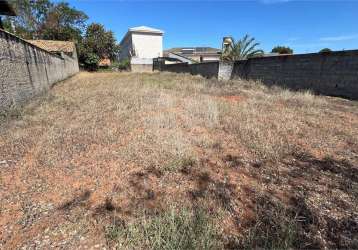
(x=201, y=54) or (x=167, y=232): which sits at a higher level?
(x=201, y=54)

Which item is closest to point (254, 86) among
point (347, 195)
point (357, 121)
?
point (357, 121)

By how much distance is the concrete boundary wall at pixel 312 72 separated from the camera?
8.28m

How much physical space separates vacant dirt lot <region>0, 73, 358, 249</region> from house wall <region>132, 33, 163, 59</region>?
124 feet

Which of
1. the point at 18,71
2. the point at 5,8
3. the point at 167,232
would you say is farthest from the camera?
the point at 5,8

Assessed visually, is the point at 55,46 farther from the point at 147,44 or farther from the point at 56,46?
the point at 147,44

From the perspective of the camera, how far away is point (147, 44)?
134 ft

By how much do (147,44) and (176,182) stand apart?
42.0m

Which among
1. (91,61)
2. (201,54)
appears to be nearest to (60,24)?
(91,61)

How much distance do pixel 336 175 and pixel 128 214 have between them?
290 cm

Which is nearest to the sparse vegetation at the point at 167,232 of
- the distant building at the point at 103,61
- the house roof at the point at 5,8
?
the house roof at the point at 5,8

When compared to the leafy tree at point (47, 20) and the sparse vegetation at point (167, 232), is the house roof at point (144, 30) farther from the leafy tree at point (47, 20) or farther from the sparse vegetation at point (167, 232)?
the sparse vegetation at point (167, 232)

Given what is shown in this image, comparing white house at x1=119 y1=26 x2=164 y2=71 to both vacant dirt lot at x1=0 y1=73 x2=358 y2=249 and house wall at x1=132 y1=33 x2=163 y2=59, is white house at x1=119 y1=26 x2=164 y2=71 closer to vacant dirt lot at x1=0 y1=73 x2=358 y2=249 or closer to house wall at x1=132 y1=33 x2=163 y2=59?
house wall at x1=132 y1=33 x2=163 y2=59

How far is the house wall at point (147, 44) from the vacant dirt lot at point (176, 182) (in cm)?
3789

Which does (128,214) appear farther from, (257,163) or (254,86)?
(254,86)
